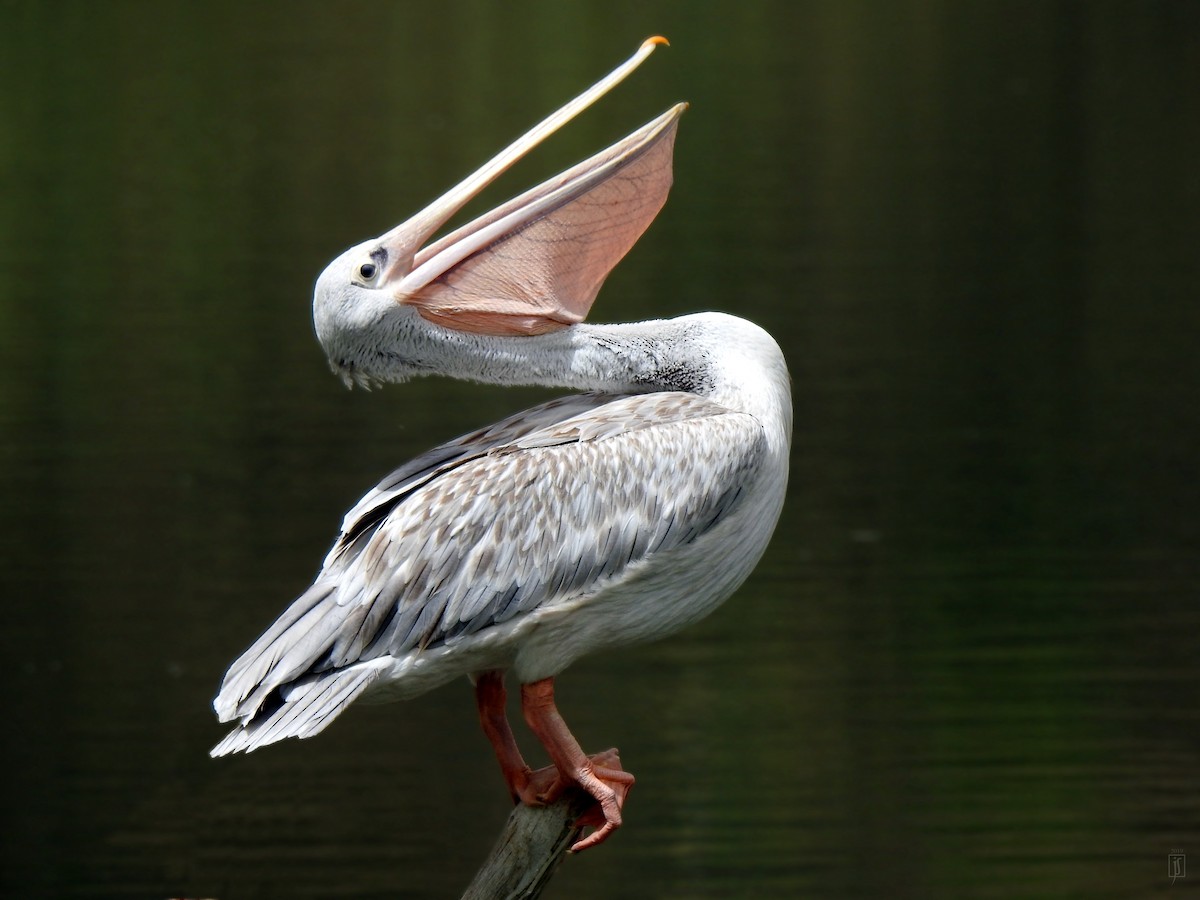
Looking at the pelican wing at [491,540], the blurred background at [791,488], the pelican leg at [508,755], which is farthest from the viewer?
the blurred background at [791,488]

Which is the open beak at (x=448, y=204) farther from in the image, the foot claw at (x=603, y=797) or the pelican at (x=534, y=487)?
the foot claw at (x=603, y=797)

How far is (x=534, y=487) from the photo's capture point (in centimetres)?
463

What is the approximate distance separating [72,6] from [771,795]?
2199cm

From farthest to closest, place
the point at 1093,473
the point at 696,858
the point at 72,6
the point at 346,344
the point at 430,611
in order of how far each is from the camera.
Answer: the point at 72,6 → the point at 1093,473 → the point at 696,858 → the point at 346,344 → the point at 430,611

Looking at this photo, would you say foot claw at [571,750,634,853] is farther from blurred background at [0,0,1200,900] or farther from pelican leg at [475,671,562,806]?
blurred background at [0,0,1200,900]

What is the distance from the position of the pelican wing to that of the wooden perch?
0.46 m

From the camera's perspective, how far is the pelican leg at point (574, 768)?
4.41 m

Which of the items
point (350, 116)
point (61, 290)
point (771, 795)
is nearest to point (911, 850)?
point (771, 795)

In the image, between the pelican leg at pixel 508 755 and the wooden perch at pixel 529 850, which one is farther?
the pelican leg at pixel 508 755

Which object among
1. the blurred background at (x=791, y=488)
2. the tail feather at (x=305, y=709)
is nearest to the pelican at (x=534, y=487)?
the tail feather at (x=305, y=709)

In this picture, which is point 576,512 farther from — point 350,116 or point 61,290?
point 350,116

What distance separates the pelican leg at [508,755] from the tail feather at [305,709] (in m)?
0.43

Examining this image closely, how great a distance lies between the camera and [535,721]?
4.47 metres

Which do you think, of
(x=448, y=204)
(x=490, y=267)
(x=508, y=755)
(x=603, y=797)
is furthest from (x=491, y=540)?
(x=448, y=204)
